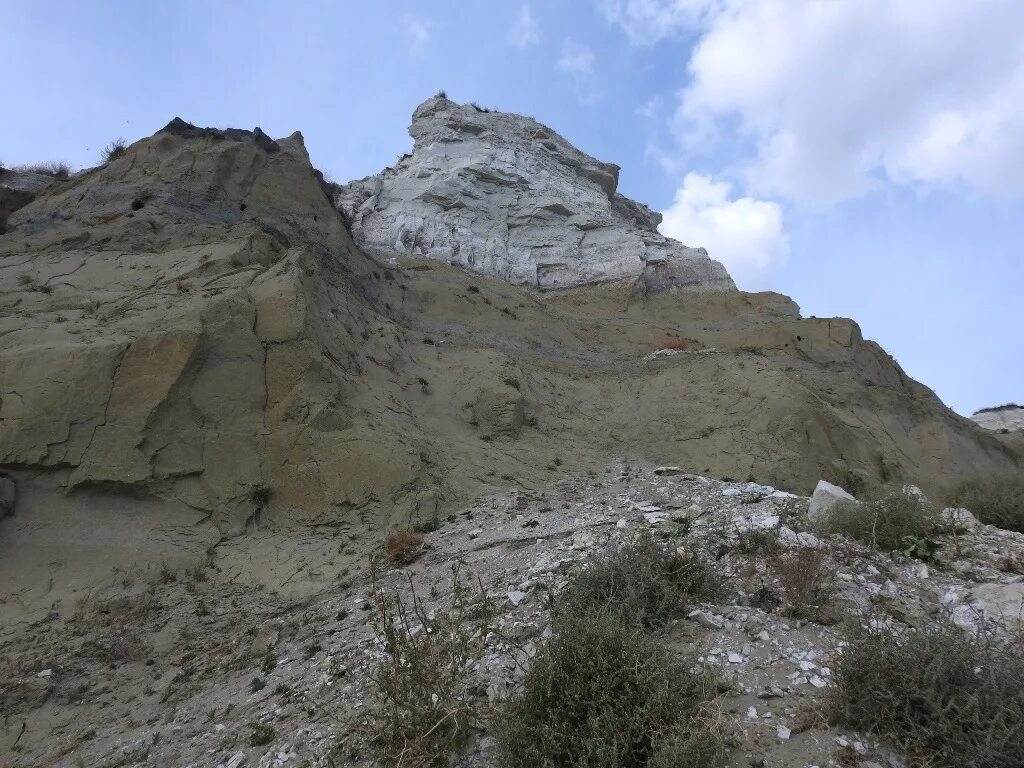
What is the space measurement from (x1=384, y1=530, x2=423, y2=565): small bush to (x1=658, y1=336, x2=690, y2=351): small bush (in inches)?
404

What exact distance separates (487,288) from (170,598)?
11.3 meters

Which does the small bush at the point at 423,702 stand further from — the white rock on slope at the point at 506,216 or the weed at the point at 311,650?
the white rock on slope at the point at 506,216

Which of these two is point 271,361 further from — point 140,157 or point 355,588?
point 140,157

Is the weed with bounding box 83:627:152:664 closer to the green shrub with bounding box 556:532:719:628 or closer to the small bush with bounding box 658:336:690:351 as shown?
the green shrub with bounding box 556:532:719:628

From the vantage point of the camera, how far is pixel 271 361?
912cm

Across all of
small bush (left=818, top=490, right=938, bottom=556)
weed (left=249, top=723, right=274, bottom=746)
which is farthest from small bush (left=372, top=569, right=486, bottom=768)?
small bush (left=818, top=490, right=938, bottom=556)

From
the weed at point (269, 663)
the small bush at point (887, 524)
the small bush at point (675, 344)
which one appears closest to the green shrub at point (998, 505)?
the small bush at point (887, 524)

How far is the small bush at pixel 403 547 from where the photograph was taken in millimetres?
7316

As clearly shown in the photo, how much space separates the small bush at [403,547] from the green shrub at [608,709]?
3.39m

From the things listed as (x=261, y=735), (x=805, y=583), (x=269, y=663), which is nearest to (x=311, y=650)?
(x=269, y=663)

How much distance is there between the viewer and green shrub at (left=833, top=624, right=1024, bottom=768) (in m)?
3.23

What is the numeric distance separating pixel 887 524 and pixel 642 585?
2783mm

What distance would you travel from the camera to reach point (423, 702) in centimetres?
411

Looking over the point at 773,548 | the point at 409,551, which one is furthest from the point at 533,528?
the point at 773,548
